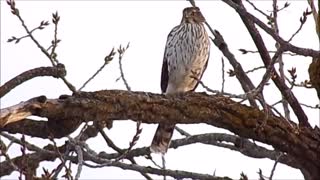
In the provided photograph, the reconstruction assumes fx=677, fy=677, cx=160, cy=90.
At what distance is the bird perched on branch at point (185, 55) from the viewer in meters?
6.54

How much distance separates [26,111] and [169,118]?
828mm

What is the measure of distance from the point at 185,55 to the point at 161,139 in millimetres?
1035

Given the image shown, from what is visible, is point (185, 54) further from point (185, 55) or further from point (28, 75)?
point (28, 75)

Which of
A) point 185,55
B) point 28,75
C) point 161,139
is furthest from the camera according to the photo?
point 185,55

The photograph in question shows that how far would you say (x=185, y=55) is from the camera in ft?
21.4

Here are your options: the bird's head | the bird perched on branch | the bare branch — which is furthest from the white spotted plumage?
the bare branch

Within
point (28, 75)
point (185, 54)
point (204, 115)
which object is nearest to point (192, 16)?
point (185, 54)

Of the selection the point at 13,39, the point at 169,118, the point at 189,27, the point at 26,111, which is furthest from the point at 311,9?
the point at 189,27

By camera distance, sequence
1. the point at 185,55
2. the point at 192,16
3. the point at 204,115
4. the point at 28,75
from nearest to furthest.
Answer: the point at 28,75 → the point at 204,115 → the point at 185,55 → the point at 192,16

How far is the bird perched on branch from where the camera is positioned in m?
6.54

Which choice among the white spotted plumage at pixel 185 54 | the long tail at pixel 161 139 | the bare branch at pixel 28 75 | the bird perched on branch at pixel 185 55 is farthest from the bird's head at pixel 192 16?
the bare branch at pixel 28 75

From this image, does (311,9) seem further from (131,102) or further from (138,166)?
(138,166)

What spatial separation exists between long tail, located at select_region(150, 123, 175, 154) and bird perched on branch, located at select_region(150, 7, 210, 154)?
29.6 inches

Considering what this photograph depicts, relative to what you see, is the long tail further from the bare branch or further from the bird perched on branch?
the bare branch
